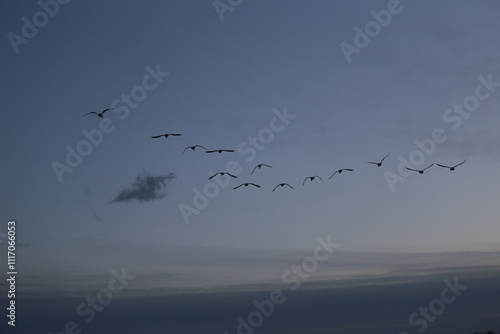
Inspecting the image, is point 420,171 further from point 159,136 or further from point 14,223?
point 14,223

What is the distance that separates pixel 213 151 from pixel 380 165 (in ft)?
88.9

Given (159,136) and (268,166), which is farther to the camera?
(268,166)

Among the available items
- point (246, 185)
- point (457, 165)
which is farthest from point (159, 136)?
point (457, 165)

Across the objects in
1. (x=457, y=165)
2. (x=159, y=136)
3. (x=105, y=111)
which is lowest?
(x=457, y=165)

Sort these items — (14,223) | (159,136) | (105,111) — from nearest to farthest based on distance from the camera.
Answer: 1. (159,136)
2. (105,111)
3. (14,223)

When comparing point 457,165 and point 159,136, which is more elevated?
point 159,136

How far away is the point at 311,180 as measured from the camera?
93.2m

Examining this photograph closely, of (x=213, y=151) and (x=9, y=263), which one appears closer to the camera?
(x=213, y=151)

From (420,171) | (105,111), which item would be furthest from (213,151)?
(420,171)

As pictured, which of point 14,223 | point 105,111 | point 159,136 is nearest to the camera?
point 159,136

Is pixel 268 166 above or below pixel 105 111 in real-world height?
below

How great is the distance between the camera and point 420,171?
9100 cm

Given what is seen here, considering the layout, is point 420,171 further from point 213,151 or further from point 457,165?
point 213,151

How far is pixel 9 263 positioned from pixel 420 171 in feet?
199
